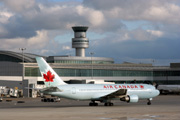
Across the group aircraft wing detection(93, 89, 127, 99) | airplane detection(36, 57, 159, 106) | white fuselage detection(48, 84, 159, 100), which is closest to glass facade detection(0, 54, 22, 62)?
white fuselage detection(48, 84, 159, 100)

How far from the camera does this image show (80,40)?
178000mm

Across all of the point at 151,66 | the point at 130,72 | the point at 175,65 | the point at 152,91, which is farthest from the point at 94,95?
the point at 175,65

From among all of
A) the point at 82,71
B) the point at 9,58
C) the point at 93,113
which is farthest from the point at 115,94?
the point at 9,58

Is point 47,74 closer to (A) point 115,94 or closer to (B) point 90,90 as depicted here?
(B) point 90,90

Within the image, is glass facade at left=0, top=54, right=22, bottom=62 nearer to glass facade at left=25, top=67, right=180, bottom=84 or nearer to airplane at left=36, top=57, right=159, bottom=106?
glass facade at left=25, top=67, right=180, bottom=84

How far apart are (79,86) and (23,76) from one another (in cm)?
5884

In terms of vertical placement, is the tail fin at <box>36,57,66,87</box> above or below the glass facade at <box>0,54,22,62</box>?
below

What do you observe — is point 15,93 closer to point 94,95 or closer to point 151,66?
point 94,95

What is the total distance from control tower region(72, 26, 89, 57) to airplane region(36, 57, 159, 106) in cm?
11365

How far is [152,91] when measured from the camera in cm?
6206

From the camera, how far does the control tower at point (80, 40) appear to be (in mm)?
175375

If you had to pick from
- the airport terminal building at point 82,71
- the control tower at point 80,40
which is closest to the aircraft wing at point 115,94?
the airport terminal building at point 82,71

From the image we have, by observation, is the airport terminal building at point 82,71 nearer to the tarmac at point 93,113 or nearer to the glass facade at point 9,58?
the glass facade at point 9,58

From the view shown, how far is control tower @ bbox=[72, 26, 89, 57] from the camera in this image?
6905 inches
